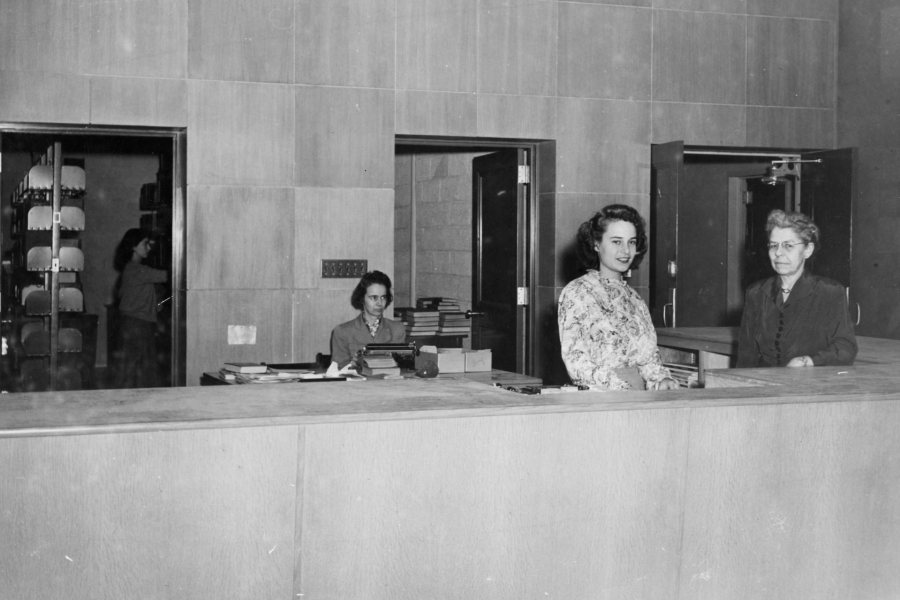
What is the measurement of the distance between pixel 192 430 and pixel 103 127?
14.2 feet

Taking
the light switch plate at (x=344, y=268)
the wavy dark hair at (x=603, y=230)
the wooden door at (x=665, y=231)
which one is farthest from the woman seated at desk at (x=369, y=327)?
the wavy dark hair at (x=603, y=230)

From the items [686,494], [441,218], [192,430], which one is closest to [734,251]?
[441,218]

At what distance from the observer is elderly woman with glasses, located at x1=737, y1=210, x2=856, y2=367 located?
11.9ft

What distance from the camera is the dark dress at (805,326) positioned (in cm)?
361

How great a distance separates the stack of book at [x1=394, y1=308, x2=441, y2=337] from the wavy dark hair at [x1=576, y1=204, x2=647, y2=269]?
3.18 metres

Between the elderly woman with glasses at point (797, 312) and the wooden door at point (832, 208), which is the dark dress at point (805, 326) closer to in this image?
the elderly woman with glasses at point (797, 312)

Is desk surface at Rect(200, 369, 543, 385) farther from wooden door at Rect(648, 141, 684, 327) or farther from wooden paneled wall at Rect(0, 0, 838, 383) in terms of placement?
wooden door at Rect(648, 141, 684, 327)

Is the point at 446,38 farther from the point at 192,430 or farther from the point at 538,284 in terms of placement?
the point at 192,430

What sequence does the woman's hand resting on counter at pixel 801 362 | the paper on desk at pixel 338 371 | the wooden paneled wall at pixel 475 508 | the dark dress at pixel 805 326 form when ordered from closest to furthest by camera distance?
the wooden paneled wall at pixel 475 508 < the woman's hand resting on counter at pixel 801 362 < the dark dress at pixel 805 326 < the paper on desk at pixel 338 371

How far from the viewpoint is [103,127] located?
5.89 metres

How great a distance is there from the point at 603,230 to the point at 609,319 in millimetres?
329

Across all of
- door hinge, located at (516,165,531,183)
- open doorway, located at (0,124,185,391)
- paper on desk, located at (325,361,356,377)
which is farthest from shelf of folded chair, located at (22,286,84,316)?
paper on desk, located at (325,361,356,377)

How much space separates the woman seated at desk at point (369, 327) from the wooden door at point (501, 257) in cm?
126

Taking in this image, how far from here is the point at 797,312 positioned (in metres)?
3.67
